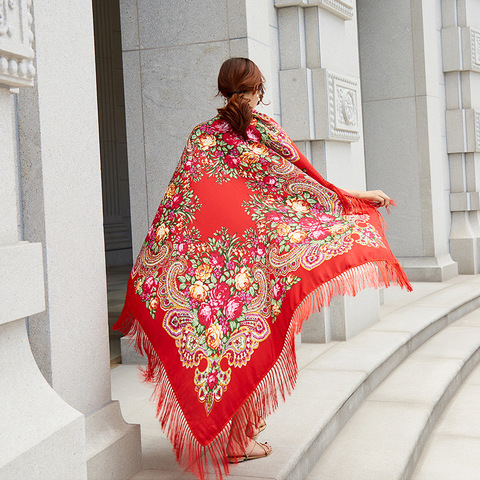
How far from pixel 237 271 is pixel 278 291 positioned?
0.60ft

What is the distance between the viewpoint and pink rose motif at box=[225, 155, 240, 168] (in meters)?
2.85

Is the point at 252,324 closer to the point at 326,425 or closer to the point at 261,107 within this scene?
the point at 326,425

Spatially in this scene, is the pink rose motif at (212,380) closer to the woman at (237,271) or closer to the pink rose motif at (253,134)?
the woman at (237,271)

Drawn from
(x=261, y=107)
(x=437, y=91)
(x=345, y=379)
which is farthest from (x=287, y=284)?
(x=437, y=91)

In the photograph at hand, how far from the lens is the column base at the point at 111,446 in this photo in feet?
8.44

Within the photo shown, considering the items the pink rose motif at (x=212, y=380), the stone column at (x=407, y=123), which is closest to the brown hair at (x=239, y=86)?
the pink rose motif at (x=212, y=380)

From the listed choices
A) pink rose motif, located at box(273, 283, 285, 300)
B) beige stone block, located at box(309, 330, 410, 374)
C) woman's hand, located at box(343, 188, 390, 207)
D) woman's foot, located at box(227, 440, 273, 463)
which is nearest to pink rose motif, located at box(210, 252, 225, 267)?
pink rose motif, located at box(273, 283, 285, 300)

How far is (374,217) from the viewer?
295 cm

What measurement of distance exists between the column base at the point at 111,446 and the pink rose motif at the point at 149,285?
0.45 metres

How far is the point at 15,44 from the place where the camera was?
175 centimetres

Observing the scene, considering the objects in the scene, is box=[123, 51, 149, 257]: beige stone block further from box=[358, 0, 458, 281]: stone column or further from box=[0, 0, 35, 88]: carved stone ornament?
box=[358, 0, 458, 281]: stone column

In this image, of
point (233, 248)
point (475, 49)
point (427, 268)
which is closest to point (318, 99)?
point (233, 248)

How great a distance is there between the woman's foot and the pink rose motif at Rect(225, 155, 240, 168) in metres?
1.12

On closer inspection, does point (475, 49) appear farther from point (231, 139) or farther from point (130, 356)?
point (231, 139)
